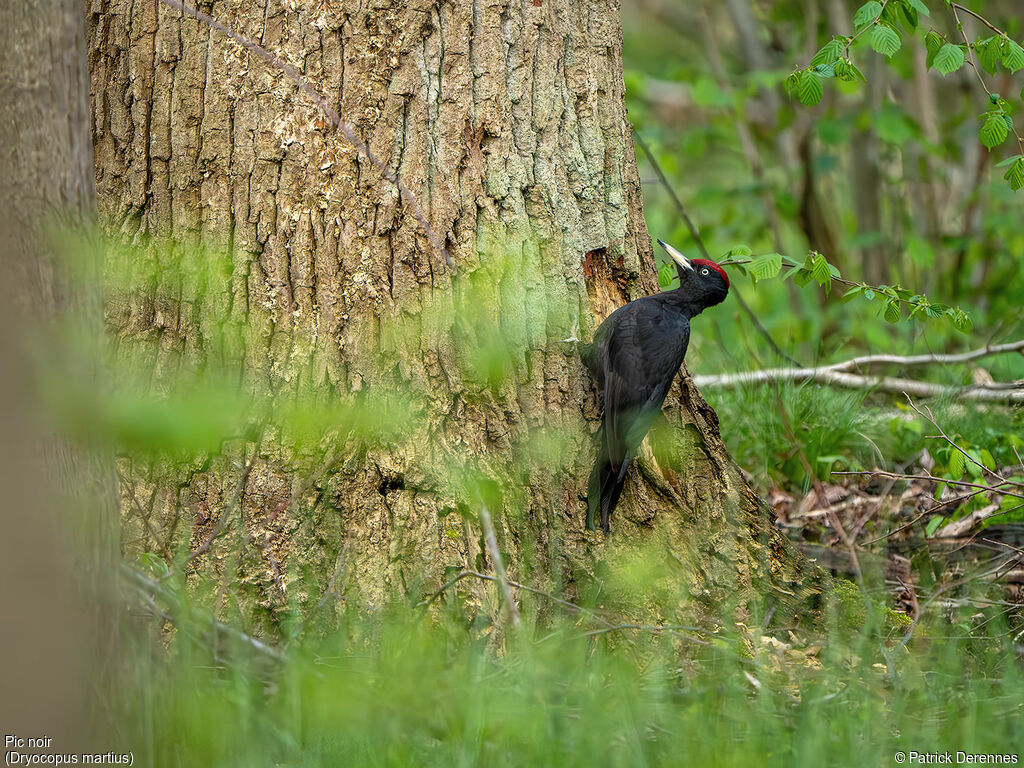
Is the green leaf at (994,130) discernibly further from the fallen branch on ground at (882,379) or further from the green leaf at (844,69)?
the fallen branch on ground at (882,379)

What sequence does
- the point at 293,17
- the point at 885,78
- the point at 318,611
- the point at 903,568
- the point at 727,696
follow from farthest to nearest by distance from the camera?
the point at 885,78, the point at 903,568, the point at 293,17, the point at 318,611, the point at 727,696

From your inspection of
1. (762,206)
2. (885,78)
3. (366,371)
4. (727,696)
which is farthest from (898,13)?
(762,206)

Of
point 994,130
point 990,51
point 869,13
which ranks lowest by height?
point 994,130

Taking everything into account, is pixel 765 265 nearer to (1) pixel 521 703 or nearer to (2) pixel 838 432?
(2) pixel 838 432

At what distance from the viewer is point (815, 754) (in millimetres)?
2148

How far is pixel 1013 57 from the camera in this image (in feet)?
11.3

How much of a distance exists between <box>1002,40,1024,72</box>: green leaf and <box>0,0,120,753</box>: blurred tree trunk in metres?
2.90

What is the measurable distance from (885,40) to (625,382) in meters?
1.42

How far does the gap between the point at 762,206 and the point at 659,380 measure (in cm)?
505

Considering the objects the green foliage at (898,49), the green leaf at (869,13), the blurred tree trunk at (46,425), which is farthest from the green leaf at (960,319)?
the blurred tree trunk at (46,425)

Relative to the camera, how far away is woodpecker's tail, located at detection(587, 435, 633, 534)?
3283 mm

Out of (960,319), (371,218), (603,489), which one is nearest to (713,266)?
(960,319)

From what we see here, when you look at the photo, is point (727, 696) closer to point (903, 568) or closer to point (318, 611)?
point (318, 611)

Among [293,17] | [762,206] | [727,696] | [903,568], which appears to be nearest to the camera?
[727,696]
